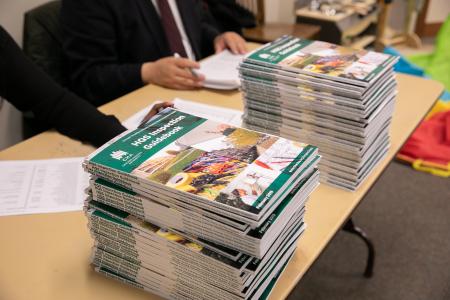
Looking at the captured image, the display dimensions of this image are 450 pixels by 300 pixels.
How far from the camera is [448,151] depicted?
2234 millimetres

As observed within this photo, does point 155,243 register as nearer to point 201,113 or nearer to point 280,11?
point 201,113

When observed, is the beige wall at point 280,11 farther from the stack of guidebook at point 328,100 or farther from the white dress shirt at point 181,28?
the stack of guidebook at point 328,100

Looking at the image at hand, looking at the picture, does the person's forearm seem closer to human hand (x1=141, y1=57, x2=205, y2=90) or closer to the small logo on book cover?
human hand (x1=141, y1=57, x2=205, y2=90)

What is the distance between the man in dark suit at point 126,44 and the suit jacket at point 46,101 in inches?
14.8

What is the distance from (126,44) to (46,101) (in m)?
0.63

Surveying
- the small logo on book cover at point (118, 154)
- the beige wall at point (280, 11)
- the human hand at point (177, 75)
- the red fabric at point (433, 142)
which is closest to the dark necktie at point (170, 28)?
the human hand at point (177, 75)

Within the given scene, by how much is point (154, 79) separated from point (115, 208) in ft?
2.89

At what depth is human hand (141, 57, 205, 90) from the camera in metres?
1.49

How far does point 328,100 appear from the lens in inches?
36.4

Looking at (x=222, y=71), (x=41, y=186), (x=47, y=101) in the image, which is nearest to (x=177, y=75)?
(x=222, y=71)

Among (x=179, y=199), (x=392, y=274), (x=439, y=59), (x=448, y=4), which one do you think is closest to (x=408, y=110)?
(x=392, y=274)

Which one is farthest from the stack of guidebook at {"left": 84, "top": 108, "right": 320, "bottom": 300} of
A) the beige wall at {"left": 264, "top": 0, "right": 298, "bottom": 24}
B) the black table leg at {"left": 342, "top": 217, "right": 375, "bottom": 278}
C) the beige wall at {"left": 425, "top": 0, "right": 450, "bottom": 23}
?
the beige wall at {"left": 425, "top": 0, "right": 450, "bottom": 23}

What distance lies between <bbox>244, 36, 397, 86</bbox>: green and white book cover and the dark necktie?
77cm

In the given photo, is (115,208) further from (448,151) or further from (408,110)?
(448,151)
